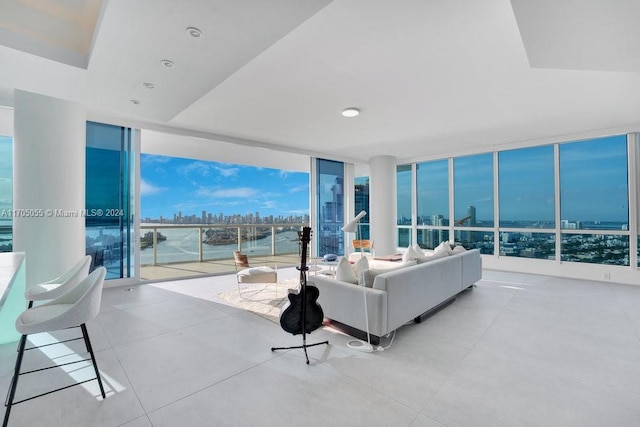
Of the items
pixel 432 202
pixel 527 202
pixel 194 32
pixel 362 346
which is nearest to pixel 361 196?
pixel 432 202

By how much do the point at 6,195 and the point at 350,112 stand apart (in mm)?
4974

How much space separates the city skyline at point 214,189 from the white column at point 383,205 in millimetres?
2036

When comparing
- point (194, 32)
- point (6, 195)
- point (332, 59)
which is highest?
point (332, 59)

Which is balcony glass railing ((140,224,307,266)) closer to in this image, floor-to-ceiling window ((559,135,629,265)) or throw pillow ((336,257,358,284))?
throw pillow ((336,257,358,284))

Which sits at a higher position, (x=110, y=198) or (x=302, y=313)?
(x=110, y=198)

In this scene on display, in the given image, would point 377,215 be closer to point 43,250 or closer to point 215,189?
point 215,189

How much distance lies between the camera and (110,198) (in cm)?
453

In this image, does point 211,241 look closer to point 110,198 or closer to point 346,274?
point 110,198

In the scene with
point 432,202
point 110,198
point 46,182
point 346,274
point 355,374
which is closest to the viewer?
point 355,374

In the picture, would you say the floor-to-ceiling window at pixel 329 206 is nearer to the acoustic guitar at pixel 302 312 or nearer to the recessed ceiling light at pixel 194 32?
the acoustic guitar at pixel 302 312

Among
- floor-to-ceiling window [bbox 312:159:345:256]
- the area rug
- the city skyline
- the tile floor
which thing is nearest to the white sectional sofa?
the tile floor

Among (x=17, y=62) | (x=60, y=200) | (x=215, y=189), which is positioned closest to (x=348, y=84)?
(x=17, y=62)

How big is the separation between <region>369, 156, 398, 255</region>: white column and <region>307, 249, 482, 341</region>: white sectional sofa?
355 centimetres

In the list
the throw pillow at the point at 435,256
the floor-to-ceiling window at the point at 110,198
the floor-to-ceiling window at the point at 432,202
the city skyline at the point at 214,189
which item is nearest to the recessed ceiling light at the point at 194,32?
the throw pillow at the point at 435,256
